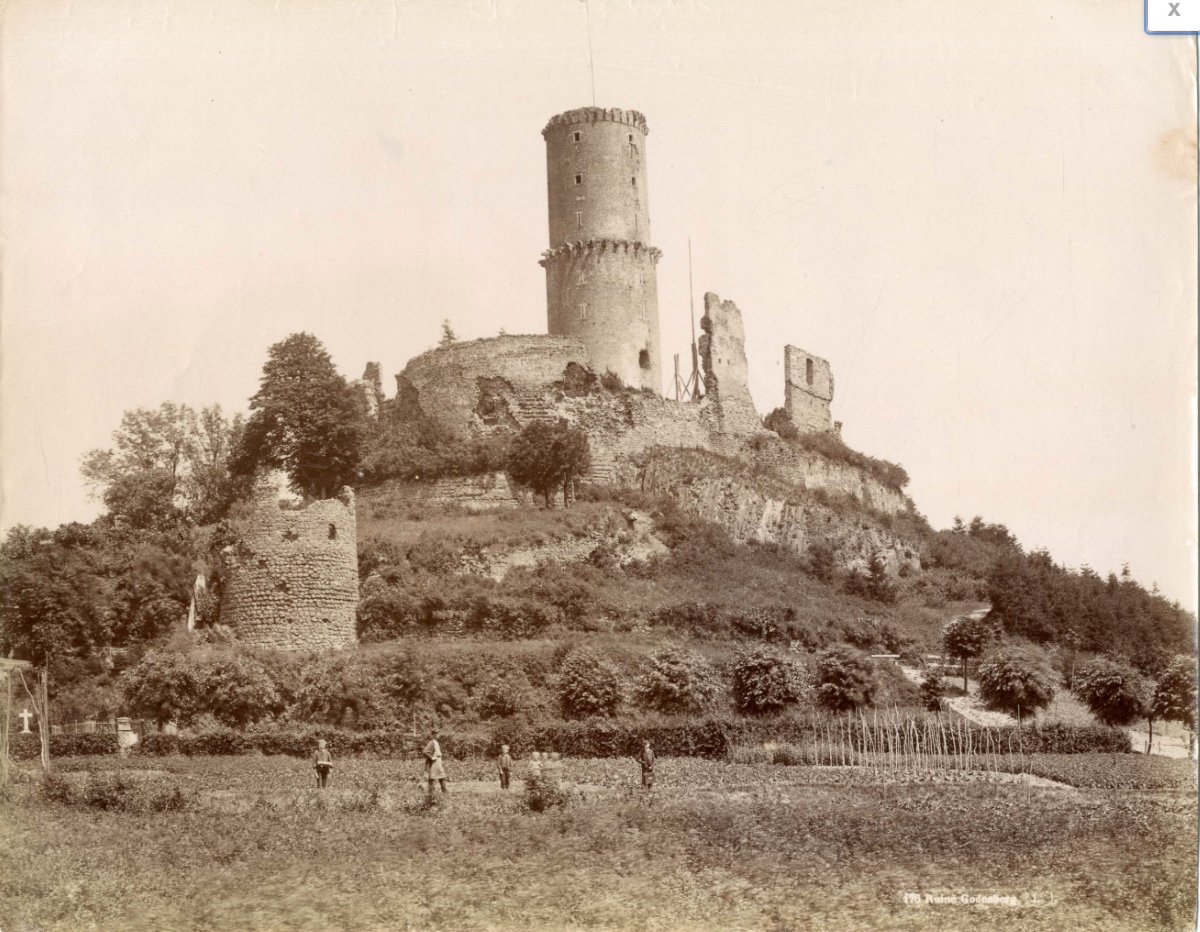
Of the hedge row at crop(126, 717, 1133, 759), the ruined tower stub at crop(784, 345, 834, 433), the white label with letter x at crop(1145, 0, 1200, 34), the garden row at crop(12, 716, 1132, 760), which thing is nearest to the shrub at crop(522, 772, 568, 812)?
the garden row at crop(12, 716, 1132, 760)

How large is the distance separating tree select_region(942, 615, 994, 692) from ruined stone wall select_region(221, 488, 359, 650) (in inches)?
536

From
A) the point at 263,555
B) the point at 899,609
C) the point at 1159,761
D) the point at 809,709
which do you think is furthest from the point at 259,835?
the point at 899,609

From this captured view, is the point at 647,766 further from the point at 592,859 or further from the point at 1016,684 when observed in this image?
the point at 1016,684

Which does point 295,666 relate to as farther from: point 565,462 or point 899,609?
point 899,609

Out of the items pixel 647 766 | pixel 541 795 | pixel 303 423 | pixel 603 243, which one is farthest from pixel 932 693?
pixel 603 243

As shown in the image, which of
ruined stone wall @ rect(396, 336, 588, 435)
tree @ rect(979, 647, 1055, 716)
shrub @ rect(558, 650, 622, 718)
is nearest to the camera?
shrub @ rect(558, 650, 622, 718)

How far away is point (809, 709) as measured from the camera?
88.1 ft

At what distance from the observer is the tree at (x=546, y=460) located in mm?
37594

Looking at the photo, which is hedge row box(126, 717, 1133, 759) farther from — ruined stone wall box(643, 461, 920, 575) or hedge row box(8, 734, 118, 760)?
ruined stone wall box(643, 461, 920, 575)

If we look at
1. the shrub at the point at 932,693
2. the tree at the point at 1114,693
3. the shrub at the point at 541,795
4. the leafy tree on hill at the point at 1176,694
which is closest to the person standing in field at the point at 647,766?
the shrub at the point at 541,795

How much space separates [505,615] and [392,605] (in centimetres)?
228

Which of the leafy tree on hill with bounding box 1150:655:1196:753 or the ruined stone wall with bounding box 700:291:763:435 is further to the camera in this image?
the ruined stone wall with bounding box 700:291:763:435

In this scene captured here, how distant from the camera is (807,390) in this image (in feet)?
163

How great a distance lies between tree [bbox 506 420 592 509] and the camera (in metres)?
37.6
